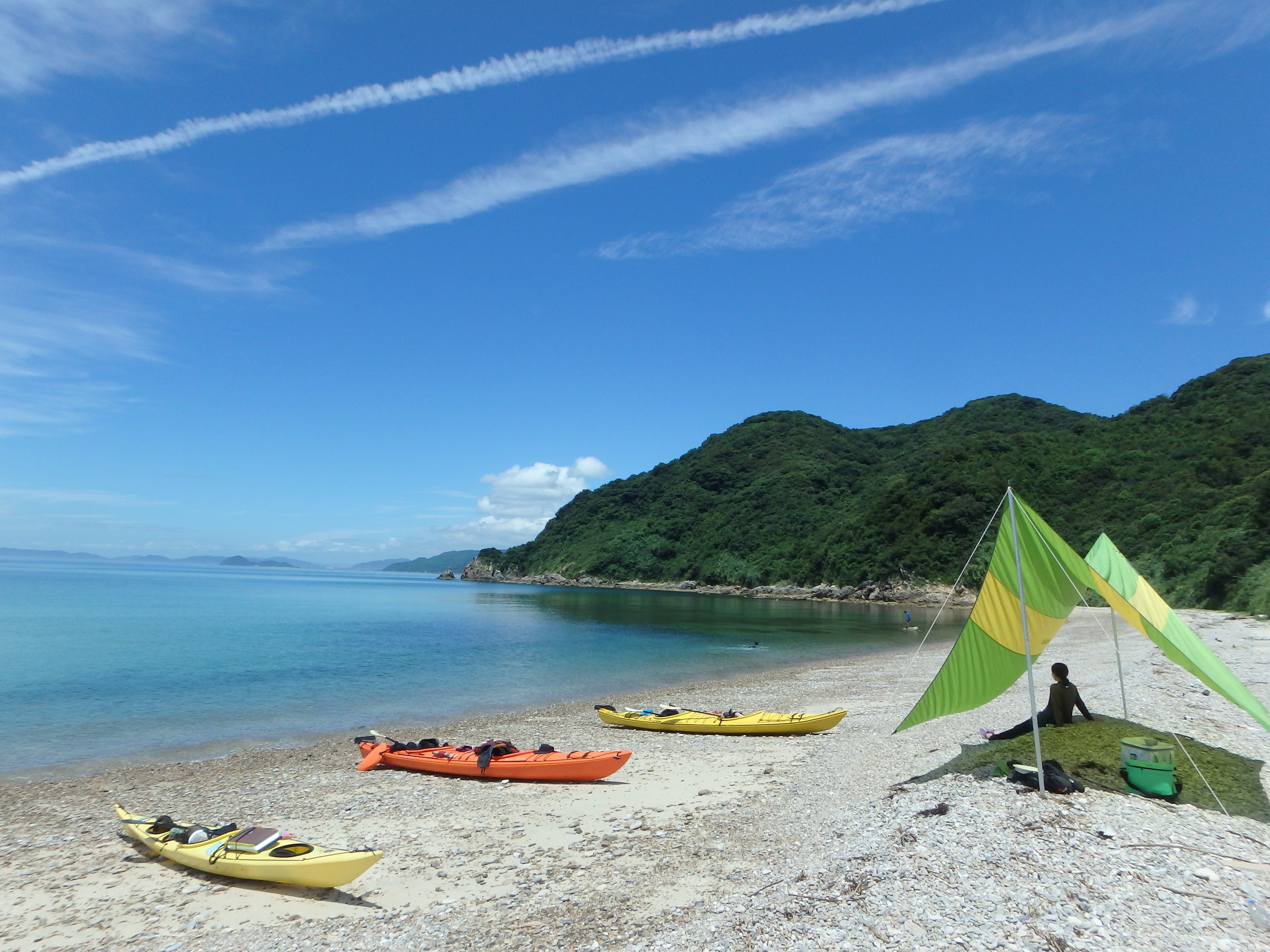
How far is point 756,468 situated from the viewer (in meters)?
146

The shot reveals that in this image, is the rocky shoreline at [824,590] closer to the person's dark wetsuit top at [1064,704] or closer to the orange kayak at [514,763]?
the person's dark wetsuit top at [1064,704]

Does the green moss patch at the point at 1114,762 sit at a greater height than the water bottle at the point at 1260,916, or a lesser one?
greater

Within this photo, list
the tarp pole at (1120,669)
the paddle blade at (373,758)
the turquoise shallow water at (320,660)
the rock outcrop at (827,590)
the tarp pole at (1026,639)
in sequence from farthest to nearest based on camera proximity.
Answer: the rock outcrop at (827,590)
the turquoise shallow water at (320,660)
the paddle blade at (373,758)
the tarp pole at (1120,669)
the tarp pole at (1026,639)

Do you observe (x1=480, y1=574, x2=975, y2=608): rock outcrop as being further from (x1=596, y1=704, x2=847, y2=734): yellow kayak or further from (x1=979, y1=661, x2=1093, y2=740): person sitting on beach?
(x1=979, y1=661, x2=1093, y2=740): person sitting on beach

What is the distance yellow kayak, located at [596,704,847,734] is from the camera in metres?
15.7

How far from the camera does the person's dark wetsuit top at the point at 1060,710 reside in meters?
9.77

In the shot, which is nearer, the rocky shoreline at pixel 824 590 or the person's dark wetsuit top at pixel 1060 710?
the person's dark wetsuit top at pixel 1060 710

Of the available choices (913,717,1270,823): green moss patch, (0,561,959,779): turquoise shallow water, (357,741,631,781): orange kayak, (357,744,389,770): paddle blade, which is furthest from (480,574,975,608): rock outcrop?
(357,744,389,770): paddle blade

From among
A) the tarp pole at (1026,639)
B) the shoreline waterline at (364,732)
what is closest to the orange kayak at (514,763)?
the shoreline waterline at (364,732)

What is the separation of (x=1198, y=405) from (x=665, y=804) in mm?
96072

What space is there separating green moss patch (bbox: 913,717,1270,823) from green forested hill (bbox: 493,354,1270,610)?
3505cm

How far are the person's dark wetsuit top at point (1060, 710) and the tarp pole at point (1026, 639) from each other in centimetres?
20

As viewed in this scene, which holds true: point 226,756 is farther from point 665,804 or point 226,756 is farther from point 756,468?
point 756,468

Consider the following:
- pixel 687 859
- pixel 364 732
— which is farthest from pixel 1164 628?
pixel 364 732
